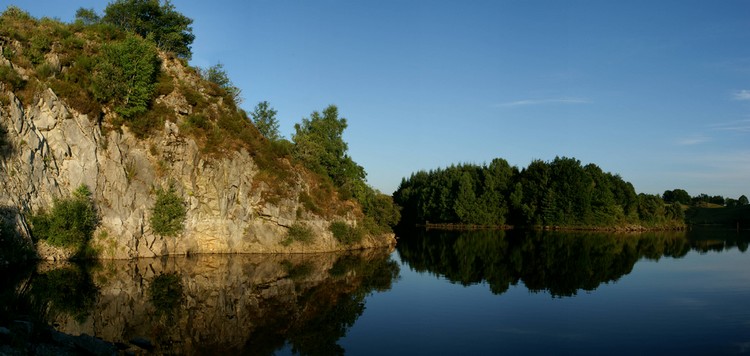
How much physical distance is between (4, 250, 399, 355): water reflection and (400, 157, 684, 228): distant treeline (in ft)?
261

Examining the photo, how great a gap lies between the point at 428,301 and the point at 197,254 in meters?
25.1

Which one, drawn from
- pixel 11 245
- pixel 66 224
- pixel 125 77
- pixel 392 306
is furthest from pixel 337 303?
pixel 125 77

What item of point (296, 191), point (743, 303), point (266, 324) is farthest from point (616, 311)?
point (296, 191)

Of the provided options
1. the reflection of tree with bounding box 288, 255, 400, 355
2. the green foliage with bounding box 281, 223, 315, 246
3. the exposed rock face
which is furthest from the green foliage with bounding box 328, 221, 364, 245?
the reflection of tree with bounding box 288, 255, 400, 355

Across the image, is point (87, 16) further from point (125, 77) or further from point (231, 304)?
point (231, 304)

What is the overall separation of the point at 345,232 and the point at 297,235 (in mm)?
6276

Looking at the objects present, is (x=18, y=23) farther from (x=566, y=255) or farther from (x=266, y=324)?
(x=566, y=255)

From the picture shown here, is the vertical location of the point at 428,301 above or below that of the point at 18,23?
below

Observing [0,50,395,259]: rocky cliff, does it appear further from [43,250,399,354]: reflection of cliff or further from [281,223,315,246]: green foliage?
[43,250,399,354]: reflection of cliff

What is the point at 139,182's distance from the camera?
4422cm

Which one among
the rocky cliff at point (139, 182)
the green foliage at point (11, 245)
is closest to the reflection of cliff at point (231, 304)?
the rocky cliff at point (139, 182)

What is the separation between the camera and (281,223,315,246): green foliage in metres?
49.8

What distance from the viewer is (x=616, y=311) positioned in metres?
27.4

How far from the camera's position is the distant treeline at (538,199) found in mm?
112188
